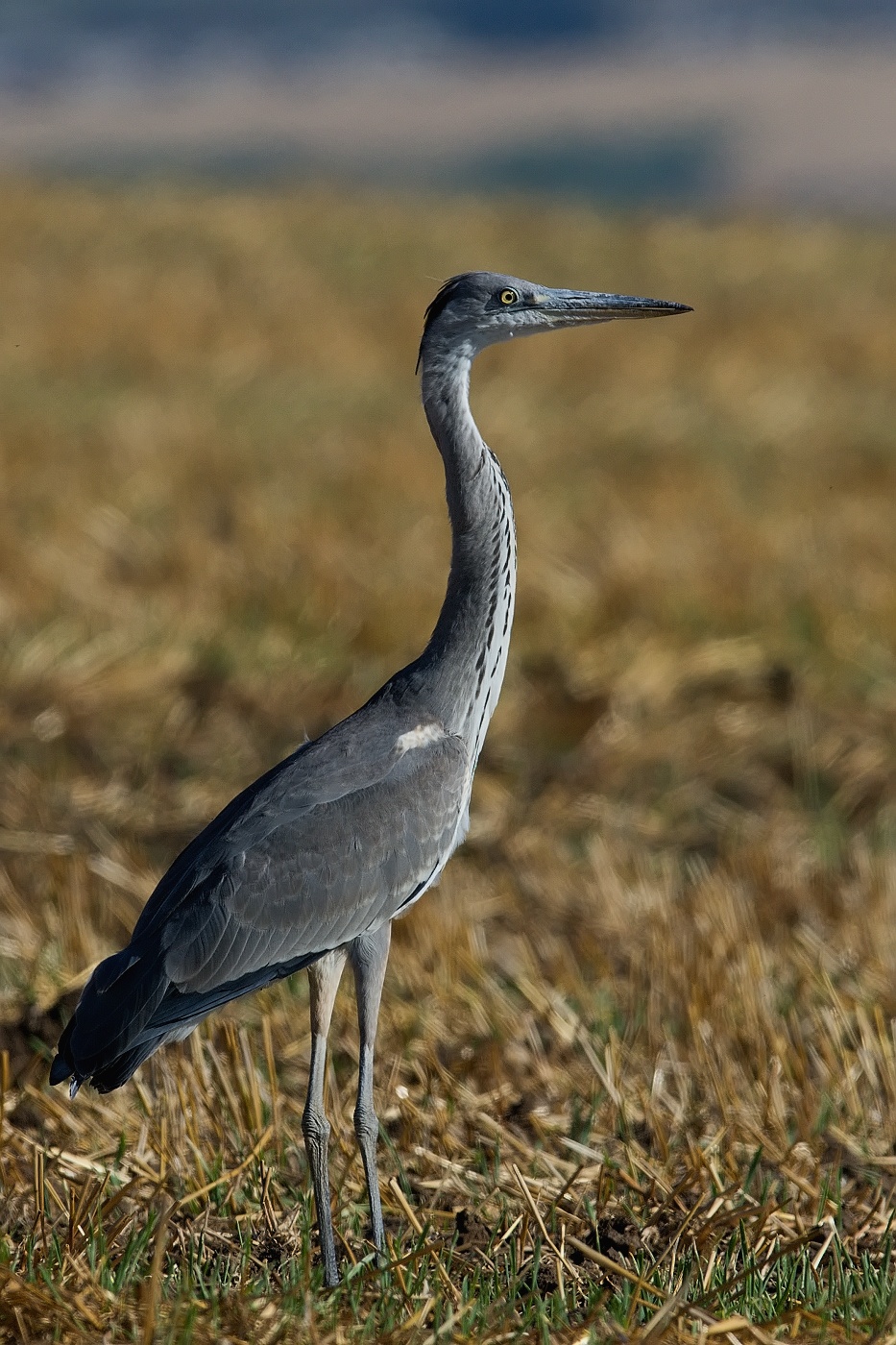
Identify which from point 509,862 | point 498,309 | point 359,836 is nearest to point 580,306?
point 498,309

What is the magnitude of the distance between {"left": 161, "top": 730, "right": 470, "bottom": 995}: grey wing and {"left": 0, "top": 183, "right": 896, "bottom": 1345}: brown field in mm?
449

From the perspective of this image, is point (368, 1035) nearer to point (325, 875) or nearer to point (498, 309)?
point (325, 875)

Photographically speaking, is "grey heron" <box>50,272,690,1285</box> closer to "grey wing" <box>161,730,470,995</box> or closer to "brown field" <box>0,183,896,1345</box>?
"grey wing" <box>161,730,470,995</box>

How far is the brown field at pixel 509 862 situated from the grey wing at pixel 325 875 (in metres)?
0.45

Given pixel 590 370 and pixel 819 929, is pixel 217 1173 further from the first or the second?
pixel 590 370

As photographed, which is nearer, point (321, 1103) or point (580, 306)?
point (321, 1103)

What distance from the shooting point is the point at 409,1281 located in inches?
116

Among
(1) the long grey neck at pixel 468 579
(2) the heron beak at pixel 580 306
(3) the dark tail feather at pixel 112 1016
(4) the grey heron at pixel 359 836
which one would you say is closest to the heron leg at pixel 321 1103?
(4) the grey heron at pixel 359 836

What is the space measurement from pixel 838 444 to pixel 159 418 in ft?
20.5

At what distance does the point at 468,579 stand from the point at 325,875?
73 cm

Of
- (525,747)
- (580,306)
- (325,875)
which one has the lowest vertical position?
(525,747)

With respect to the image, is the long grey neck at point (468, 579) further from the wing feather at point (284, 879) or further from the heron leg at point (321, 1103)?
A: the heron leg at point (321, 1103)

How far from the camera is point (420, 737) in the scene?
3.47 m

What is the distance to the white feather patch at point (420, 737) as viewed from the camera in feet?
11.3
